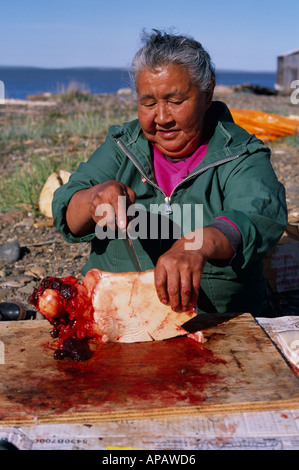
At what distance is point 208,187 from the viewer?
310 centimetres

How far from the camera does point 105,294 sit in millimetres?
2689

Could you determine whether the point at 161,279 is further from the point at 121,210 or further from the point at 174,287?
the point at 121,210

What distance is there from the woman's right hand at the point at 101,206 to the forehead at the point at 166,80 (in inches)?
25.0

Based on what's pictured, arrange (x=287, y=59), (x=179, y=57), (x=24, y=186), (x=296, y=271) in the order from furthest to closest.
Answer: (x=287, y=59)
(x=24, y=186)
(x=296, y=271)
(x=179, y=57)

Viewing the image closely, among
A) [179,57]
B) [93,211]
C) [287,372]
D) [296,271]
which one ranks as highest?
[179,57]

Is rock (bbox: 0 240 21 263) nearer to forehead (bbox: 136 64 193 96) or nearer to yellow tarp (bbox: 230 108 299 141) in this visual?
forehead (bbox: 136 64 193 96)

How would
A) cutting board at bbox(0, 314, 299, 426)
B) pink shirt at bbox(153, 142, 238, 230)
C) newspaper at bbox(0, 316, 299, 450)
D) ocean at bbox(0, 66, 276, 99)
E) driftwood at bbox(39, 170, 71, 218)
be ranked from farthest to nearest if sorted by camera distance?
ocean at bbox(0, 66, 276, 99) < driftwood at bbox(39, 170, 71, 218) < pink shirt at bbox(153, 142, 238, 230) < cutting board at bbox(0, 314, 299, 426) < newspaper at bbox(0, 316, 299, 450)

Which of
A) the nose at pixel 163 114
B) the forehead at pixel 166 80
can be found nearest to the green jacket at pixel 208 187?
the nose at pixel 163 114

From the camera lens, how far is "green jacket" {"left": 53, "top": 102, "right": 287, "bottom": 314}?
2979mm

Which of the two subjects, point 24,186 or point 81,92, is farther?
point 81,92

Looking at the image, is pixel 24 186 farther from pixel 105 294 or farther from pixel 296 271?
pixel 105 294

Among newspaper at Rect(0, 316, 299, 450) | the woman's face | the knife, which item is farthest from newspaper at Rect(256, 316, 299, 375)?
the woman's face
